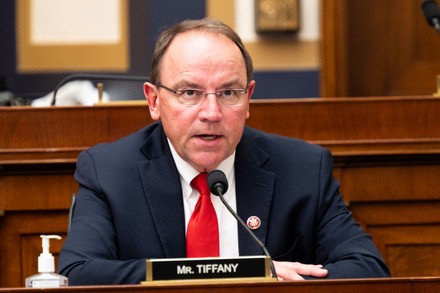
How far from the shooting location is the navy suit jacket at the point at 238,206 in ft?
8.88

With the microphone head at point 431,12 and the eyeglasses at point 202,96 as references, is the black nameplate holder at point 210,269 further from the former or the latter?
the microphone head at point 431,12

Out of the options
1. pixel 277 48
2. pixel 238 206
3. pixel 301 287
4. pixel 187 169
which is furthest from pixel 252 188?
pixel 277 48

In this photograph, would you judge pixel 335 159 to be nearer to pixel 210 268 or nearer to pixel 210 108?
pixel 210 108

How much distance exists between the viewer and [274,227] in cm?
278

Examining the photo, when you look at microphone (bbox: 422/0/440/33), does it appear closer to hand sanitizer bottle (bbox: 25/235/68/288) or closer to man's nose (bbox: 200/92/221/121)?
man's nose (bbox: 200/92/221/121)

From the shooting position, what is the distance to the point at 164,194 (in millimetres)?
2799

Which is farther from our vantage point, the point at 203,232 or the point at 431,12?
the point at 431,12

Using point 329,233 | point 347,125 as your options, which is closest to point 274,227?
point 329,233

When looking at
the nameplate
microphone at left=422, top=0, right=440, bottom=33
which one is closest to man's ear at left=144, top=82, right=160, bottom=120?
the nameplate

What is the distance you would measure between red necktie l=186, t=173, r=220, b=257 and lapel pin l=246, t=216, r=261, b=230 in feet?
0.33

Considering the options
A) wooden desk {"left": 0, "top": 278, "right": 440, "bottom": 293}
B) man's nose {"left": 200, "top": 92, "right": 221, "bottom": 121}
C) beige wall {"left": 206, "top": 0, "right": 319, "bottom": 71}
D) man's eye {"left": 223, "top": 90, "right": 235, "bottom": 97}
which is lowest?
wooden desk {"left": 0, "top": 278, "right": 440, "bottom": 293}

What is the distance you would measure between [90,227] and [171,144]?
1.14 ft

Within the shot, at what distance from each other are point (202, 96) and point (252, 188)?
1.00ft

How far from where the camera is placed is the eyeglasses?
2.71 meters
